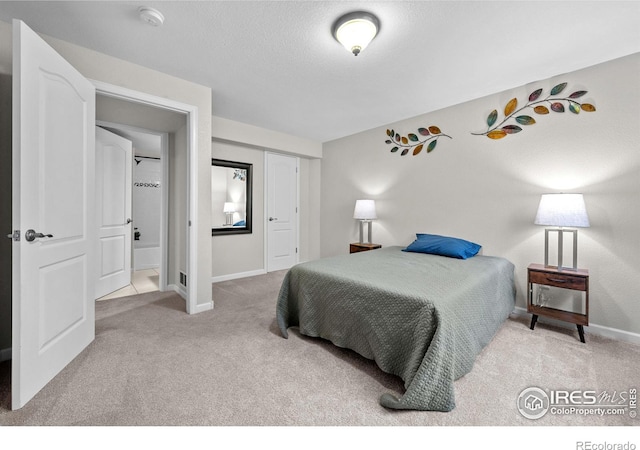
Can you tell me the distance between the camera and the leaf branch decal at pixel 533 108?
2482 mm

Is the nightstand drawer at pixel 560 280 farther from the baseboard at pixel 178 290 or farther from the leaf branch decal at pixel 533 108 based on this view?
Result: the baseboard at pixel 178 290

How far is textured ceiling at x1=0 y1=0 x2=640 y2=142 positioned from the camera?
5.81 feet

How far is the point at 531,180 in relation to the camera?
2.75m

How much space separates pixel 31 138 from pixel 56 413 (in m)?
1.47

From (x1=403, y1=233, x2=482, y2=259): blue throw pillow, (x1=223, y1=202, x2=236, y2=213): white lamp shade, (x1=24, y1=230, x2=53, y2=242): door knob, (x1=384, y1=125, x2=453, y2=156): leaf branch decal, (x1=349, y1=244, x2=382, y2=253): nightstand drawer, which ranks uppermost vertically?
(x1=384, y1=125, x2=453, y2=156): leaf branch decal

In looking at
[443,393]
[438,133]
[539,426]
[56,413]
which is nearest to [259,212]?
[438,133]

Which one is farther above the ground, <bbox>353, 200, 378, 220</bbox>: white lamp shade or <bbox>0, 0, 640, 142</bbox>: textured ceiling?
<bbox>0, 0, 640, 142</bbox>: textured ceiling

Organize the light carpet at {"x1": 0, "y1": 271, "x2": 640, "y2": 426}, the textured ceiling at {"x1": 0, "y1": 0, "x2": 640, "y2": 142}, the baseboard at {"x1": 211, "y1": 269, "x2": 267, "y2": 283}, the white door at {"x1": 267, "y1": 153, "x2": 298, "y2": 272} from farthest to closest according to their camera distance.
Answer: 1. the white door at {"x1": 267, "y1": 153, "x2": 298, "y2": 272}
2. the baseboard at {"x1": 211, "y1": 269, "x2": 267, "y2": 283}
3. the textured ceiling at {"x1": 0, "y1": 0, "x2": 640, "y2": 142}
4. the light carpet at {"x1": 0, "y1": 271, "x2": 640, "y2": 426}

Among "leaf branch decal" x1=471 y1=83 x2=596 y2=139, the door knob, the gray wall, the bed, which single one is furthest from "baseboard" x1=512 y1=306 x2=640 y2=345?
the gray wall

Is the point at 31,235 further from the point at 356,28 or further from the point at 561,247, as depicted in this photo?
the point at 561,247

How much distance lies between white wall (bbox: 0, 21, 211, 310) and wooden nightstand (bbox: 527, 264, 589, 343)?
316 centimetres

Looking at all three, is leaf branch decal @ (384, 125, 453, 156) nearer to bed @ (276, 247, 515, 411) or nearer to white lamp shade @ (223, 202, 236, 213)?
bed @ (276, 247, 515, 411)

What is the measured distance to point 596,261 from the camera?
2395 millimetres

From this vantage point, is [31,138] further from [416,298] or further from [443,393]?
[443,393]
